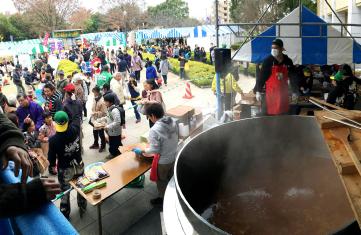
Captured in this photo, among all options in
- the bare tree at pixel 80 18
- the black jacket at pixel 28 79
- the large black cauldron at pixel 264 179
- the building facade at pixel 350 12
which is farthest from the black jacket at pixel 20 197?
the bare tree at pixel 80 18

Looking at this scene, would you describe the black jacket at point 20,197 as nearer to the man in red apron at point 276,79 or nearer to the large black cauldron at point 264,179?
the large black cauldron at point 264,179

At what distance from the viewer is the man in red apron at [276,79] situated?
5.20 meters

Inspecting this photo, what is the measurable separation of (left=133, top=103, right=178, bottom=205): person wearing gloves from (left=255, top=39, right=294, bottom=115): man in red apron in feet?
5.85

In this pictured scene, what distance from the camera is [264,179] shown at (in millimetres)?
4039

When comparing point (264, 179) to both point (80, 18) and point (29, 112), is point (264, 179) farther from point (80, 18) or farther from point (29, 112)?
point (80, 18)

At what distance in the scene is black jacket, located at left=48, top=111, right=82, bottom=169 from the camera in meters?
4.67

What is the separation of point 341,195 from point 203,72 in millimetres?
14715

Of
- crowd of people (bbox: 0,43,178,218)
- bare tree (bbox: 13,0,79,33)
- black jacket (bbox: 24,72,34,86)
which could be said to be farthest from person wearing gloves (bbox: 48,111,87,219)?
bare tree (bbox: 13,0,79,33)

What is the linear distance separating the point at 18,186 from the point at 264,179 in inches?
135

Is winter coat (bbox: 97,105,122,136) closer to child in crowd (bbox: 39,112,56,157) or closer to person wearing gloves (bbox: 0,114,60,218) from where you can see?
child in crowd (bbox: 39,112,56,157)

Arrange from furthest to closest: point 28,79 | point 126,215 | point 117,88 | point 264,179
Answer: point 28,79, point 117,88, point 126,215, point 264,179

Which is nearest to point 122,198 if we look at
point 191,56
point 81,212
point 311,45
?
point 81,212

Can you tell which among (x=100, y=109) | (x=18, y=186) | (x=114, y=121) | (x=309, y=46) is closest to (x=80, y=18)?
(x=100, y=109)

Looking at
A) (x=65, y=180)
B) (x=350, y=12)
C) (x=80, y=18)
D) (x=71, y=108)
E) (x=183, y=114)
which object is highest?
(x=80, y=18)
